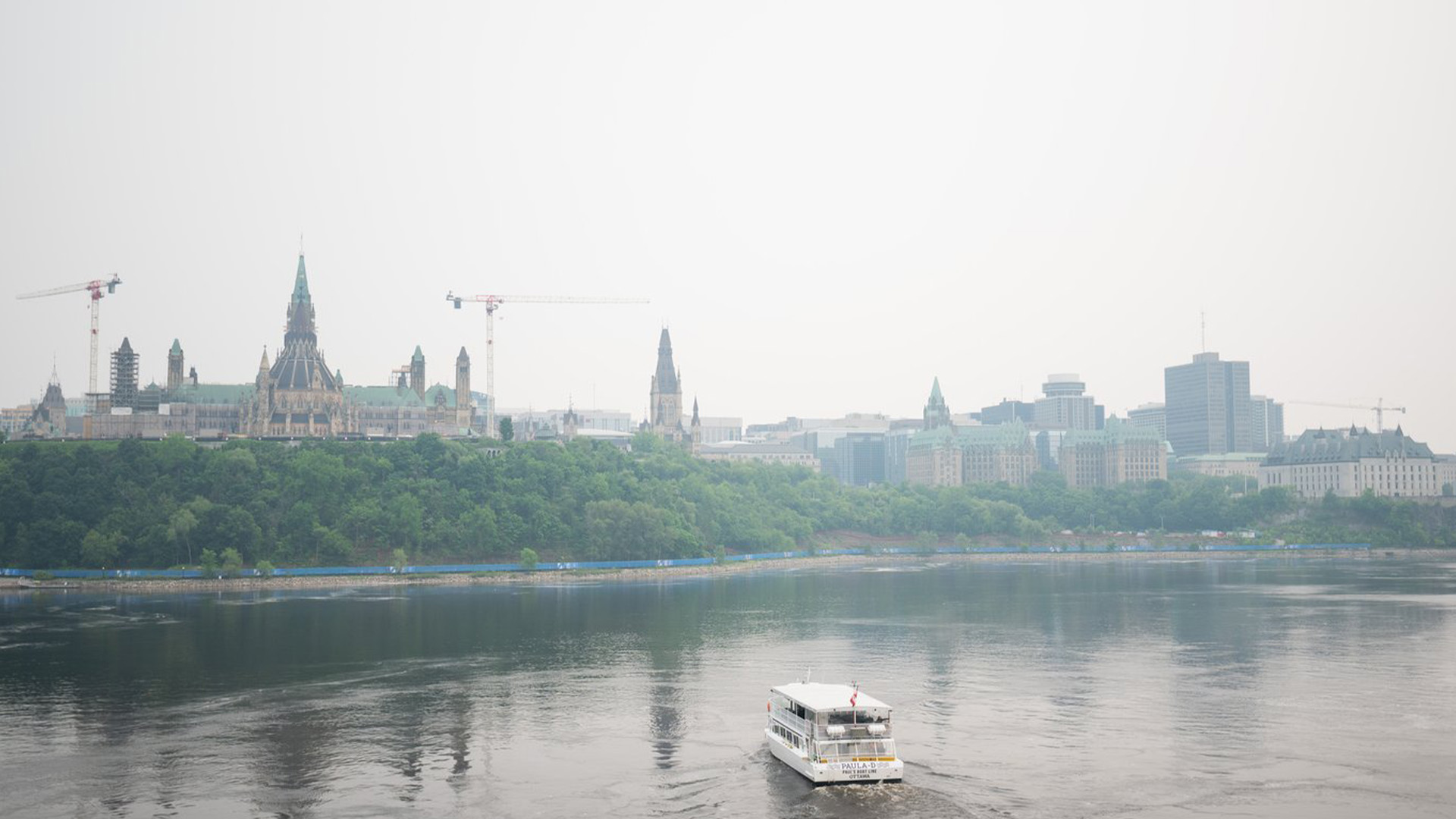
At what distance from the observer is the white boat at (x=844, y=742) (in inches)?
2367

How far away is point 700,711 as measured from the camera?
265 feet

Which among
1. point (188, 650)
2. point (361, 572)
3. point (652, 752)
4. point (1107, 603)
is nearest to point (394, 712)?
point (652, 752)

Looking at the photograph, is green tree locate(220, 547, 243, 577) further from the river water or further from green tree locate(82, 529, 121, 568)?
the river water

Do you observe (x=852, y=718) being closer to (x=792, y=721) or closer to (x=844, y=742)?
(x=844, y=742)

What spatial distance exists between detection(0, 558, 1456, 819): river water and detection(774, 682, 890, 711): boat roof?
3703 mm

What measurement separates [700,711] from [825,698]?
1922cm

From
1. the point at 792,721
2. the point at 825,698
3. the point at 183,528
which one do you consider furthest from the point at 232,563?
the point at 825,698

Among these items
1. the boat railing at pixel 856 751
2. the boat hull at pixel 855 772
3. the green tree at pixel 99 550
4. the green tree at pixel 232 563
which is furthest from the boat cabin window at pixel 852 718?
the green tree at pixel 99 550

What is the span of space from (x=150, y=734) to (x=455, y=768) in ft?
66.2

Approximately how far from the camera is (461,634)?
402ft

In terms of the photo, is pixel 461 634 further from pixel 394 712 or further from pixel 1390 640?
pixel 1390 640

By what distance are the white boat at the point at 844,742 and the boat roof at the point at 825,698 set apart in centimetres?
4

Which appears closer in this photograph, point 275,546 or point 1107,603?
point 1107,603

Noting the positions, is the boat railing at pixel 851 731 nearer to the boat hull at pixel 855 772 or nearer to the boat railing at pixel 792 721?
the boat railing at pixel 792 721
